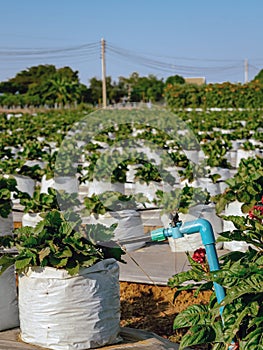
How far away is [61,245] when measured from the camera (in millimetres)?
3484

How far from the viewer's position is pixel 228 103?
37.6 metres

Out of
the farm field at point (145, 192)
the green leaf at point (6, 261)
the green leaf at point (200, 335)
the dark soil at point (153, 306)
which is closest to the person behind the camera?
the green leaf at point (200, 335)

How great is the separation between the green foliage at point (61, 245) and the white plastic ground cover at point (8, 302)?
0.29 metres

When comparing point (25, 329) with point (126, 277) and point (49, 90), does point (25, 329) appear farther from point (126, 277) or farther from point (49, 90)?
point (49, 90)

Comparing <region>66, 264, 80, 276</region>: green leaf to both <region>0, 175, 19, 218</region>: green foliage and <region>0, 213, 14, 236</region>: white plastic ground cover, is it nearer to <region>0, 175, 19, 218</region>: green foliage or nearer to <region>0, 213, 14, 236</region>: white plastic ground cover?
<region>0, 175, 19, 218</region>: green foliage

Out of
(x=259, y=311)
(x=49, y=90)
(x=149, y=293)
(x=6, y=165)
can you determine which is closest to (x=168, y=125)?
(x=259, y=311)

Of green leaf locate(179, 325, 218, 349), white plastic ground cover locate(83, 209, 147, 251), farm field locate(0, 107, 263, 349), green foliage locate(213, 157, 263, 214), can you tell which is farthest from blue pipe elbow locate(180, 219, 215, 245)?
white plastic ground cover locate(83, 209, 147, 251)

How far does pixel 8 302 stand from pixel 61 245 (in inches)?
26.3

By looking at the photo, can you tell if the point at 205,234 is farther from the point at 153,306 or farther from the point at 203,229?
→ the point at 153,306

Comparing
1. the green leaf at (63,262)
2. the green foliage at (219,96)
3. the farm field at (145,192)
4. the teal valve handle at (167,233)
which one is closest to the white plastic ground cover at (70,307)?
the green leaf at (63,262)

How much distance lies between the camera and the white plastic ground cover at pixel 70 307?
3.41 m

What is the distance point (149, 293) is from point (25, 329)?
161 cm

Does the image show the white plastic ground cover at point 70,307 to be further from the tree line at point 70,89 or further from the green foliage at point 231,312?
the tree line at point 70,89

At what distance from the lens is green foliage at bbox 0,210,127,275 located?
3.40 meters
